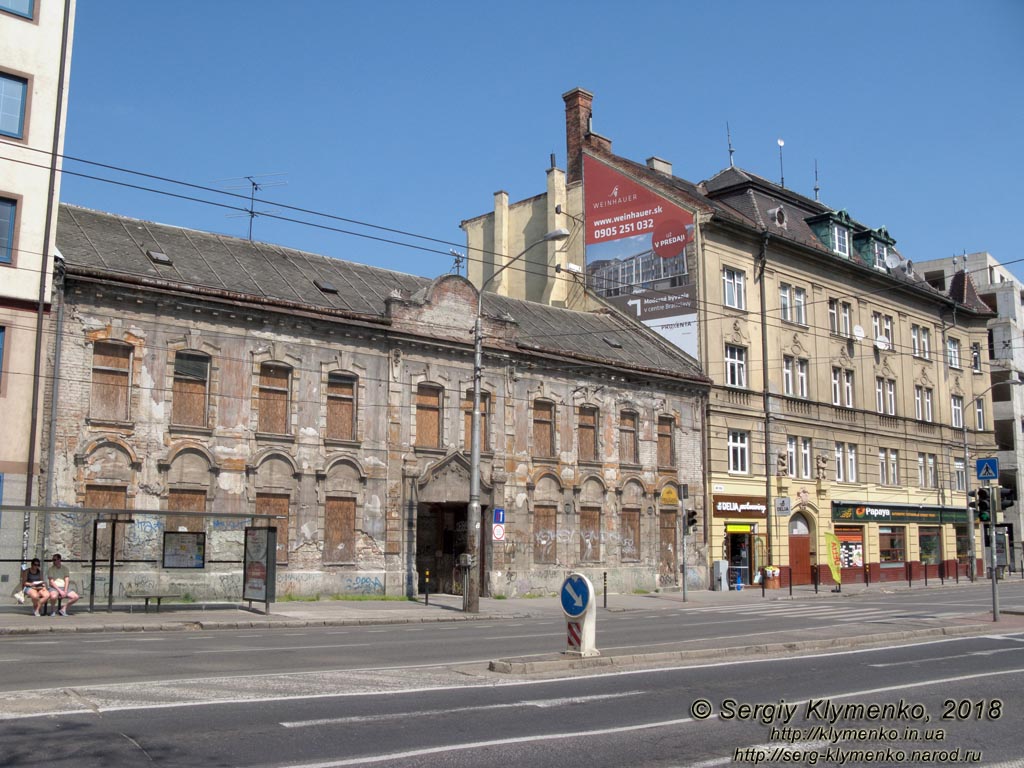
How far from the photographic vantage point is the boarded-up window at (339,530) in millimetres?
27922

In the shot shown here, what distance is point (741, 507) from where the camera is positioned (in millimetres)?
39281

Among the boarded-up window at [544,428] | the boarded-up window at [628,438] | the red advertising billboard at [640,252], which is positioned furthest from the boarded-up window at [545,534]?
the red advertising billboard at [640,252]

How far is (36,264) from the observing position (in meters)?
23.6

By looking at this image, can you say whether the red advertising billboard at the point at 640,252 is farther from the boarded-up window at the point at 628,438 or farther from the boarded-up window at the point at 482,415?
the boarded-up window at the point at 482,415

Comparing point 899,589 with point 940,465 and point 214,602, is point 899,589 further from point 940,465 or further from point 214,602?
point 214,602

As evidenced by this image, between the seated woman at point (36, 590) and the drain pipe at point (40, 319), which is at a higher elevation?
the drain pipe at point (40, 319)

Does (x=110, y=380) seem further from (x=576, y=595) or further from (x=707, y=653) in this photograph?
(x=707, y=653)

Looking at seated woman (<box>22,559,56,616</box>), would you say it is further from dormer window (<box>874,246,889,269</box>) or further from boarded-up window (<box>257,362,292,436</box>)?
dormer window (<box>874,246,889,269</box>)

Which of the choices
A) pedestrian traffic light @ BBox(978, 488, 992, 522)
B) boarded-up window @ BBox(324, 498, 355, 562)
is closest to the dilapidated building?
boarded-up window @ BBox(324, 498, 355, 562)

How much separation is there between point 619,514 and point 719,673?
22490 millimetres

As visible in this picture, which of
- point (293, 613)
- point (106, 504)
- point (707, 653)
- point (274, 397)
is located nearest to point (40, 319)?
point (106, 504)

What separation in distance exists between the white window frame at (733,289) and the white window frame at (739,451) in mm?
5212

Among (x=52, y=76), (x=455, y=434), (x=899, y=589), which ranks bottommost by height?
(x=899, y=589)

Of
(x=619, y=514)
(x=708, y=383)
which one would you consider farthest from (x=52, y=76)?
(x=708, y=383)
